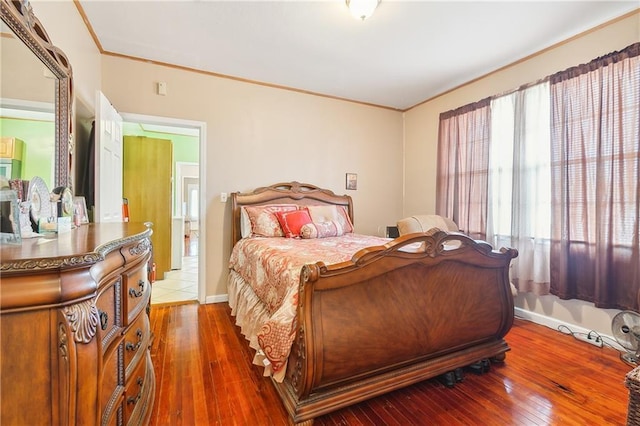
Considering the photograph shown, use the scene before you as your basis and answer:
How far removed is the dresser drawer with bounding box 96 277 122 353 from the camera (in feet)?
3.00

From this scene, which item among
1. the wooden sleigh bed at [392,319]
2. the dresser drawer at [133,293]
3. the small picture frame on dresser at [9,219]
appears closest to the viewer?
the small picture frame on dresser at [9,219]

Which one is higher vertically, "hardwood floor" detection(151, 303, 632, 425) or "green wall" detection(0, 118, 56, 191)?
"green wall" detection(0, 118, 56, 191)

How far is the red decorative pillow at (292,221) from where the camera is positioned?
309 centimetres

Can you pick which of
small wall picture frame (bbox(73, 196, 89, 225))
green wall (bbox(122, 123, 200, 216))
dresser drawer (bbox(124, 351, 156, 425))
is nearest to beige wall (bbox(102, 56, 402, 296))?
small wall picture frame (bbox(73, 196, 89, 225))

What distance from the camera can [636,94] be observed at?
2.16 m

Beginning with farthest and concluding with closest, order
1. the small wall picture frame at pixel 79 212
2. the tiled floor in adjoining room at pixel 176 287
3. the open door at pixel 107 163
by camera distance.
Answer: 1. the tiled floor in adjoining room at pixel 176 287
2. the open door at pixel 107 163
3. the small wall picture frame at pixel 79 212

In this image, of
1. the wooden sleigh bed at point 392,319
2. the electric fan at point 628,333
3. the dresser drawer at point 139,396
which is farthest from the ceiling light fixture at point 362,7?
the electric fan at point 628,333

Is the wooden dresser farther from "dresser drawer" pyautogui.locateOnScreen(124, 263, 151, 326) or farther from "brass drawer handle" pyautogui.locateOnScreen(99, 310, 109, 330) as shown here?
"dresser drawer" pyautogui.locateOnScreen(124, 263, 151, 326)

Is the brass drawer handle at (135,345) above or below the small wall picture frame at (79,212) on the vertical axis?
below

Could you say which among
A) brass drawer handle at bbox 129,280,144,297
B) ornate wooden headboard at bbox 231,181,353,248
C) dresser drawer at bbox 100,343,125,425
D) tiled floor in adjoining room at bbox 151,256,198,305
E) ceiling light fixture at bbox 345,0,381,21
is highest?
ceiling light fixture at bbox 345,0,381,21

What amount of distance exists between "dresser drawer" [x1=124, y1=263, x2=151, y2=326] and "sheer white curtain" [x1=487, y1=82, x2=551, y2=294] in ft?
10.6

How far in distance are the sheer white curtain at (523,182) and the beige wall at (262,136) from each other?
1597 mm

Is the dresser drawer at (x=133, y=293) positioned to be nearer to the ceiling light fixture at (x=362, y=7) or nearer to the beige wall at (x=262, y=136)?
the beige wall at (x=262, y=136)

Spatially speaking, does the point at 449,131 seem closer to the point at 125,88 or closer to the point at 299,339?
the point at 299,339
